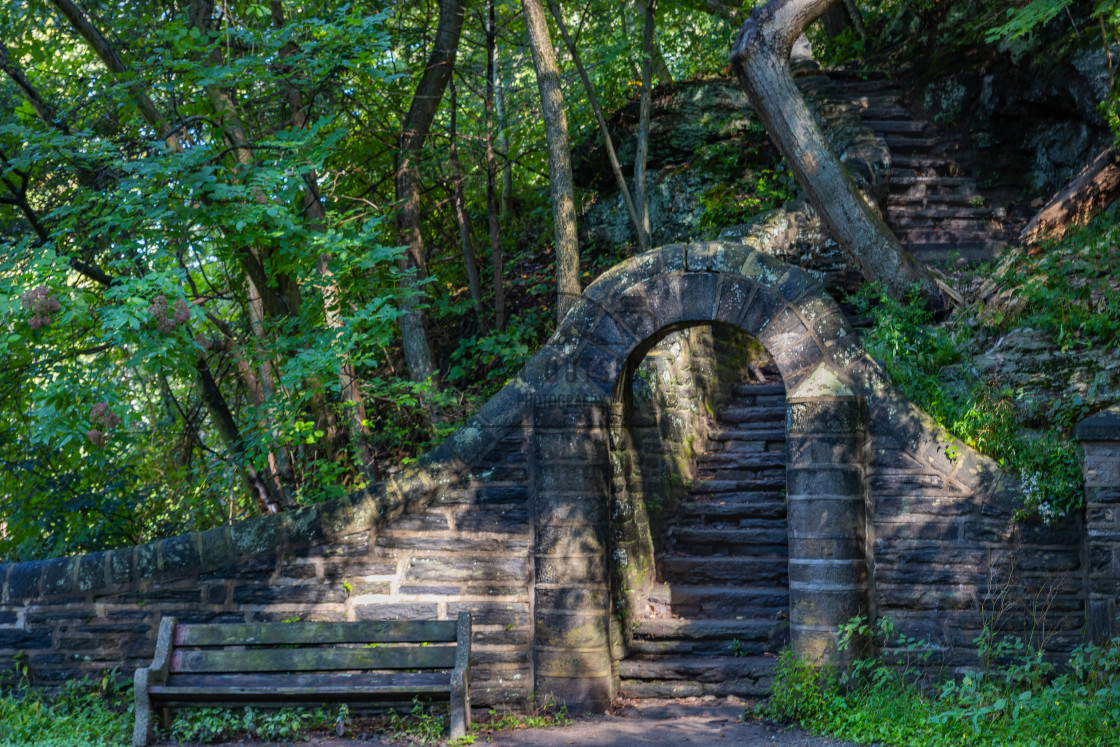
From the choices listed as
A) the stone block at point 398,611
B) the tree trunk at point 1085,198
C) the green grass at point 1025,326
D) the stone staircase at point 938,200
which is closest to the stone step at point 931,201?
the stone staircase at point 938,200

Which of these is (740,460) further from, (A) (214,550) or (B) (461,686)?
(A) (214,550)

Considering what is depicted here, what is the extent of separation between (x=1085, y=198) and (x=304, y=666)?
7.84 metres

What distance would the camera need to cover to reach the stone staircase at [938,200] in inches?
386

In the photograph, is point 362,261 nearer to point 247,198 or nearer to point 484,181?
point 247,198

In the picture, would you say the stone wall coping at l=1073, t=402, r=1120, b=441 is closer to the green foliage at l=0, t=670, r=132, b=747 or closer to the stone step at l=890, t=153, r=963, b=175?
the green foliage at l=0, t=670, r=132, b=747

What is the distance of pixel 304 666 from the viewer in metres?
5.24

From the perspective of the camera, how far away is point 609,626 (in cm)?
583

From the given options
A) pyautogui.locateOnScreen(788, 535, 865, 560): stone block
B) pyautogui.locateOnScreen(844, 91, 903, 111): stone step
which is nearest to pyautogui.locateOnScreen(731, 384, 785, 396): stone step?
pyautogui.locateOnScreen(788, 535, 865, 560): stone block

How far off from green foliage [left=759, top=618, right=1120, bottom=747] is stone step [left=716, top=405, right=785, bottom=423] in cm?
325

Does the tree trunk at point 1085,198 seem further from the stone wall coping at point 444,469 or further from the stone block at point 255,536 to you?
the stone block at point 255,536

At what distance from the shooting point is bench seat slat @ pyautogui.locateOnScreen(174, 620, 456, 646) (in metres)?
5.31

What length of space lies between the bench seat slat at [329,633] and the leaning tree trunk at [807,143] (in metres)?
5.11

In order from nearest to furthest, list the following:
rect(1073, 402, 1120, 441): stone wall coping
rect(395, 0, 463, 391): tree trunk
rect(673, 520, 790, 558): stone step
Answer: rect(1073, 402, 1120, 441): stone wall coping < rect(673, 520, 790, 558): stone step < rect(395, 0, 463, 391): tree trunk

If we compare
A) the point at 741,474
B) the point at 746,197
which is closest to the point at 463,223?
the point at 746,197
